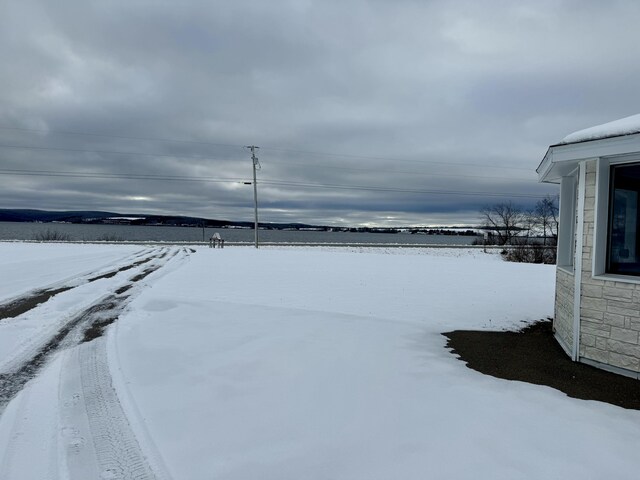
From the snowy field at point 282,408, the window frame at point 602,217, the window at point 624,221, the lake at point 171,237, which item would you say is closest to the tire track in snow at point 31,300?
the snowy field at point 282,408

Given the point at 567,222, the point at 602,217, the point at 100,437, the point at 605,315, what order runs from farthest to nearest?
the point at 567,222
the point at 602,217
the point at 605,315
the point at 100,437

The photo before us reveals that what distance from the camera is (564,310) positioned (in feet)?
21.4

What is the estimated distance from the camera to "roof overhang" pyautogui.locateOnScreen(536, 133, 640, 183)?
16.2 ft

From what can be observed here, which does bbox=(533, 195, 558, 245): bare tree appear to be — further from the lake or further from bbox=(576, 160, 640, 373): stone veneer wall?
bbox=(576, 160, 640, 373): stone veneer wall

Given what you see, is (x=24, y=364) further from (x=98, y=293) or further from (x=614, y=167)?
(x=614, y=167)

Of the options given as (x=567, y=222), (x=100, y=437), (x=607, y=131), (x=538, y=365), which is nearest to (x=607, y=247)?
(x=607, y=131)

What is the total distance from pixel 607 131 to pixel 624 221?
124 centimetres

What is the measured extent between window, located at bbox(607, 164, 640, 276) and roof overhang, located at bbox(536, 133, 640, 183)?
1.33 ft

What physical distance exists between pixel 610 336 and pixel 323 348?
12.4 feet

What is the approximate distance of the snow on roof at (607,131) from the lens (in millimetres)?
4934

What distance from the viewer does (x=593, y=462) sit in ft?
10.3

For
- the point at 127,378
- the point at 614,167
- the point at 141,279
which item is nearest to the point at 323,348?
the point at 127,378

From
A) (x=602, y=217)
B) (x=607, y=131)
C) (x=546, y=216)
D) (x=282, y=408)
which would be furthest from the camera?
(x=546, y=216)

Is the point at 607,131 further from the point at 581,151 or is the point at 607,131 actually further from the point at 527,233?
the point at 527,233
